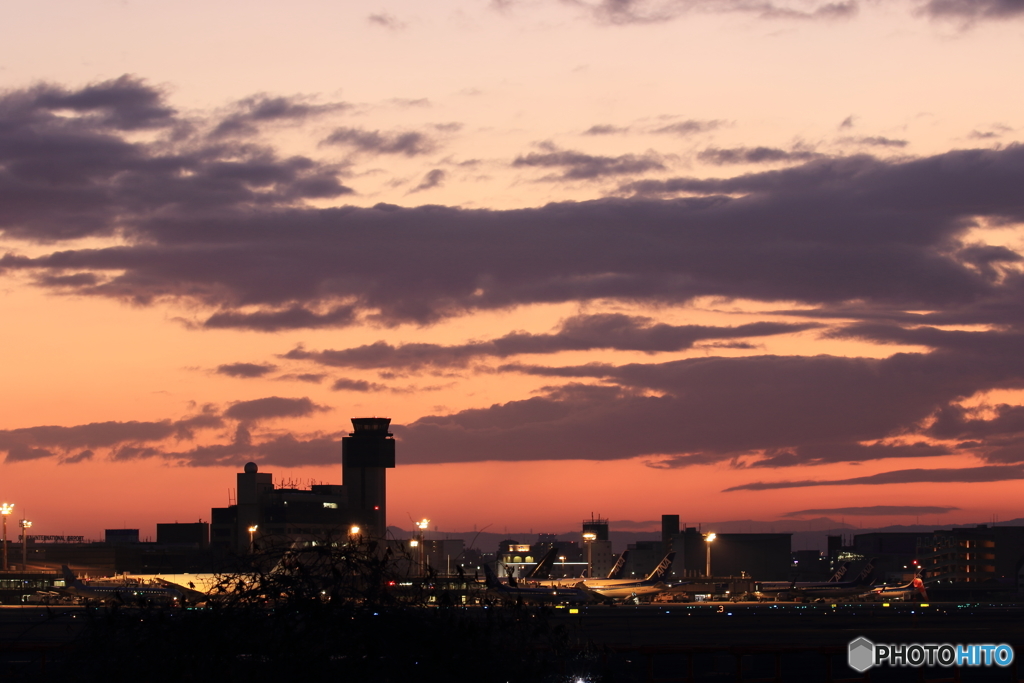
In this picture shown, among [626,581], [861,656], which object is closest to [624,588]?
[626,581]

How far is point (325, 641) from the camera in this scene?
52.7 ft

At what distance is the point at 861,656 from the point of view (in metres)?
62.8

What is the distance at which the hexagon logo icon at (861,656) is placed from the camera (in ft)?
195

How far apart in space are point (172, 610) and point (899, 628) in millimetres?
87649

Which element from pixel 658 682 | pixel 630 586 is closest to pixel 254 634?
pixel 658 682

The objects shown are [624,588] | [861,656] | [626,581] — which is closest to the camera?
[861,656]

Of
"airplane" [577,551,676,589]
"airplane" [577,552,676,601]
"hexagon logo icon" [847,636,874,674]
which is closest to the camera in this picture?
"hexagon logo icon" [847,636,874,674]

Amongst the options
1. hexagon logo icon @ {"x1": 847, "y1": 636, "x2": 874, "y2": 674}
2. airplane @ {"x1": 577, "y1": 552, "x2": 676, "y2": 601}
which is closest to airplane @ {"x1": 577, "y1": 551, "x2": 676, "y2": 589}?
airplane @ {"x1": 577, "y1": 552, "x2": 676, "y2": 601}

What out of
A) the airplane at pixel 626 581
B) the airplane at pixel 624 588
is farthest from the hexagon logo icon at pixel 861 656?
the airplane at pixel 626 581

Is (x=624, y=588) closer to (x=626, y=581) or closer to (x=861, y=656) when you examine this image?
(x=626, y=581)

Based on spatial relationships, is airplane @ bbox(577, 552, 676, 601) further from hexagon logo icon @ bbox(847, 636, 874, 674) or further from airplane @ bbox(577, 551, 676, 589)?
hexagon logo icon @ bbox(847, 636, 874, 674)

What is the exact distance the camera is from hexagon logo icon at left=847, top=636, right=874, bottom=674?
59.5 meters

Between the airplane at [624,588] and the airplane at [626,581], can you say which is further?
the airplane at [626,581]

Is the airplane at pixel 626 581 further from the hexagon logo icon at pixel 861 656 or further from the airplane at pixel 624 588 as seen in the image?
the hexagon logo icon at pixel 861 656
